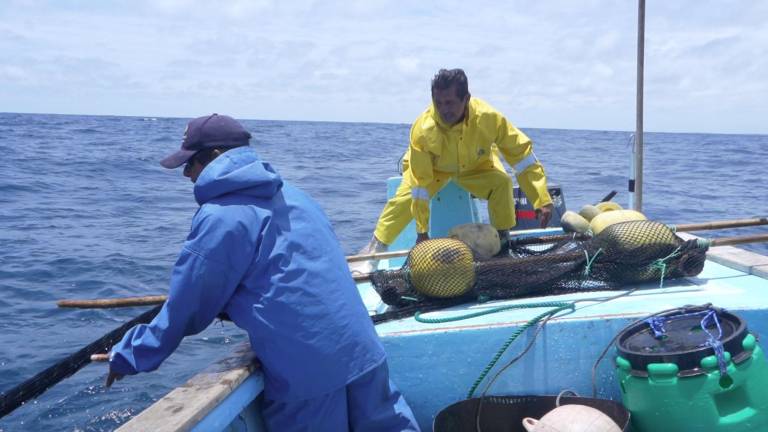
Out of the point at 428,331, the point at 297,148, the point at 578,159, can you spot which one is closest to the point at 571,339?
the point at 428,331

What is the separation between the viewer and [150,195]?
61.5 ft

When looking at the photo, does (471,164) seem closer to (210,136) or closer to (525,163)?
(525,163)

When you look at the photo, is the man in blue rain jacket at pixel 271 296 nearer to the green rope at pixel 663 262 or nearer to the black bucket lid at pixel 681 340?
the black bucket lid at pixel 681 340

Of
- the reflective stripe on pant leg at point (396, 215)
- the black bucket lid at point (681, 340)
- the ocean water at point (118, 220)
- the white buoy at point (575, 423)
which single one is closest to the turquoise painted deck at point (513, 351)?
the black bucket lid at point (681, 340)

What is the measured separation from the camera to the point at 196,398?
2.51 meters

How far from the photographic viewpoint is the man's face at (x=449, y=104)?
4980 millimetres

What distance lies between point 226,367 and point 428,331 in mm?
1141

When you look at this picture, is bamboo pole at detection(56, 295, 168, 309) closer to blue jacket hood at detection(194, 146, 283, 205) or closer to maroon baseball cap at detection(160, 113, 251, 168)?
maroon baseball cap at detection(160, 113, 251, 168)

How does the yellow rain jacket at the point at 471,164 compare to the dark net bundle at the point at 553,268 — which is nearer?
the dark net bundle at the point at 553,268

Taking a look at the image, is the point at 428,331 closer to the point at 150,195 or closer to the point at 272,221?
the point at 272,221

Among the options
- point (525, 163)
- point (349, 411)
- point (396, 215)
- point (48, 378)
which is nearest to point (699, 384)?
point (349, 411)

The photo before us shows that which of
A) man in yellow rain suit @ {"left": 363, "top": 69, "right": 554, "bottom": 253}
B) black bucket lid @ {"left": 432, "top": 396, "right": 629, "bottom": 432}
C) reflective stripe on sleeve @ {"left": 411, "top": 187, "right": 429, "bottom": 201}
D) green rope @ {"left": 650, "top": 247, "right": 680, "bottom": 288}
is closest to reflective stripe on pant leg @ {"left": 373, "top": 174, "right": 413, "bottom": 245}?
man in yellow rain suit @ {"left": 363, "top": 69, "right": 554, "bottom": 253}

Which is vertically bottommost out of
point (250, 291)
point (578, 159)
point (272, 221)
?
point (578, 159)

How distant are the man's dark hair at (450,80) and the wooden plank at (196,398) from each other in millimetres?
2579
